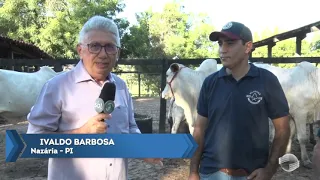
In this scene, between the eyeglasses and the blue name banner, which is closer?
the blue name banner

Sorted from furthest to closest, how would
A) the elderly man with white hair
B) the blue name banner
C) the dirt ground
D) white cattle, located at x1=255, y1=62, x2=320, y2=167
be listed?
1. white cattle, located at x1=255, y1=62, x2=320, y2=167
2. the dirt ground
3. the elderly man with white hair
4. the blue name banner

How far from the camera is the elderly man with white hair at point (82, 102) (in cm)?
167

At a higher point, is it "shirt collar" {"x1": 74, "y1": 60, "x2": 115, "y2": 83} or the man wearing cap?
"shirt collar" {"x1": 74, "y1": 60, "x2": 115, "y2": 83}

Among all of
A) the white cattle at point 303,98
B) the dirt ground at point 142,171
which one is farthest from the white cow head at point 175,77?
the white cattle at point 303,98

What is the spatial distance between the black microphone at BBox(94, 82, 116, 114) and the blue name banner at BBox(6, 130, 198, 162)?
0.10m

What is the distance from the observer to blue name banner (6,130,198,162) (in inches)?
50.6

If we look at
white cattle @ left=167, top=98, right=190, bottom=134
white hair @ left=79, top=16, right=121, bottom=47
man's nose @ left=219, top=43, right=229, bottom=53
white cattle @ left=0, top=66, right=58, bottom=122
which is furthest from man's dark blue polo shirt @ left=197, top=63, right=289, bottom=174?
white cattle @ left=0, top=66, right=58, bottom=122

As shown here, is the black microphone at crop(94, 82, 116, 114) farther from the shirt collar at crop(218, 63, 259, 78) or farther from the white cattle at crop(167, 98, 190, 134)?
the white cattle at crop(167, 98, 190, 134)

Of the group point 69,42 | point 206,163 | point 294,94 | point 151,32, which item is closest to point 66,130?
point 206,163

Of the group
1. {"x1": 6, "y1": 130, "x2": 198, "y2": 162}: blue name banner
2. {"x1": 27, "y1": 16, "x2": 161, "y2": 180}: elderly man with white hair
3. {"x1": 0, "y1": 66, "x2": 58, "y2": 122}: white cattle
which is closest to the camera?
{"x1": 6, "y1": 130, "x2": 198, "y2": 162}: blue name banner

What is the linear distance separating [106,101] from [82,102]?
1.49 feet

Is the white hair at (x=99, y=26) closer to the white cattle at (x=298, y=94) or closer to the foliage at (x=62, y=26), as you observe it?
the white cattle at (x=298, y=94)

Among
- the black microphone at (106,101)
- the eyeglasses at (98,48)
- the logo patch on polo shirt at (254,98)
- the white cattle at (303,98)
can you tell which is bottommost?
the white cattle at (303,98)

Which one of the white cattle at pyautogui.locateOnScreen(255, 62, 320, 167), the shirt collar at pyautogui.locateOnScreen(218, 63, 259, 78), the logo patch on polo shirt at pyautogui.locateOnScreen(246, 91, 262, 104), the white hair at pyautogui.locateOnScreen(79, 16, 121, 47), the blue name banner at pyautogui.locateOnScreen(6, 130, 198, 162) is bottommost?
the white cattle at pyautogui.locateOnScreen(255, 62, 320, 167)
